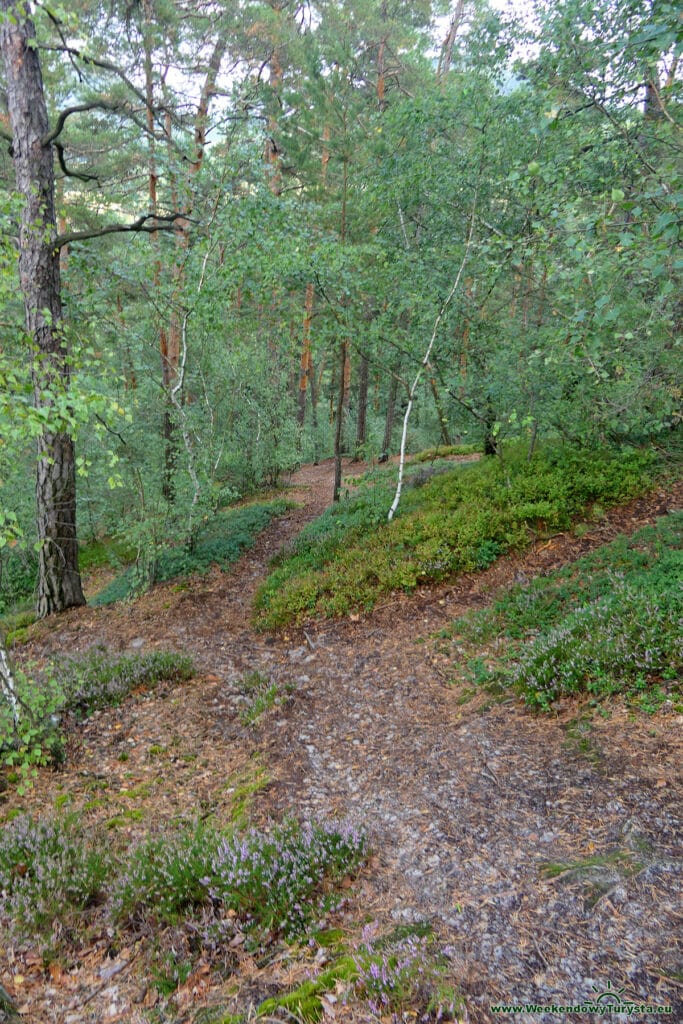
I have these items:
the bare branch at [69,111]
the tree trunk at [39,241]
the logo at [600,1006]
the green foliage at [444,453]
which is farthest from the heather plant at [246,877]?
the green foliage at [444,453]

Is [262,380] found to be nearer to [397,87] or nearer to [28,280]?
[28,280]

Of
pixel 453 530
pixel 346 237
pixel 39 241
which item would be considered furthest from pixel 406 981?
pixel 346 237

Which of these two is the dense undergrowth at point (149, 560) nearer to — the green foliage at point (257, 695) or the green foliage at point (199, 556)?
A: the green foliage at point (199, 556)

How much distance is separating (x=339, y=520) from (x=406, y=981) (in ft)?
28.4

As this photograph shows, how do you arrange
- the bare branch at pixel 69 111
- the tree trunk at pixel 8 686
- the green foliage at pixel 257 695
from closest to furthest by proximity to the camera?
the tree trunk at pixel 8 686 → the green foliage at pixel 257 695 → the bare branch at pixel 69 111

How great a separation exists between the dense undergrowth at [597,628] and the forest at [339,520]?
46 mm

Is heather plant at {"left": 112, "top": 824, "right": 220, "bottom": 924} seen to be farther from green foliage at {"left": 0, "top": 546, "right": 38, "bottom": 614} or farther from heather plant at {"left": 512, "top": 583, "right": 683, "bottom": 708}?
green foliage at {"left": 0, "top": 546, "right": 38, "bottom": 614}

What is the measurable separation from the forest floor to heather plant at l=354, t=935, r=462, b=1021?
95 millimetres

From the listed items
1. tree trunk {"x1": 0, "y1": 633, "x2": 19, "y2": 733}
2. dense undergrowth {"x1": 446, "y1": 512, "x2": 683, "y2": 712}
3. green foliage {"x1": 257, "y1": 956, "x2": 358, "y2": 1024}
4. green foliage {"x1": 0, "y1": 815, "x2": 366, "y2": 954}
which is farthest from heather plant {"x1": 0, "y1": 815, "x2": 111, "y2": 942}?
dense undergrowth {"x1": 446, "y1": 512, "x2": 683, "y2": 712}

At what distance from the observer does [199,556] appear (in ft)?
36.3

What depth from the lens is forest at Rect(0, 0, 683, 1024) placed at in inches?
129

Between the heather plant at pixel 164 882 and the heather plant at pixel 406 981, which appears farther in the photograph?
the heather plant at pixel 164 882

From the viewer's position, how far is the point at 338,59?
9.47m

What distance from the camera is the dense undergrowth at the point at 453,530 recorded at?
8.39m
